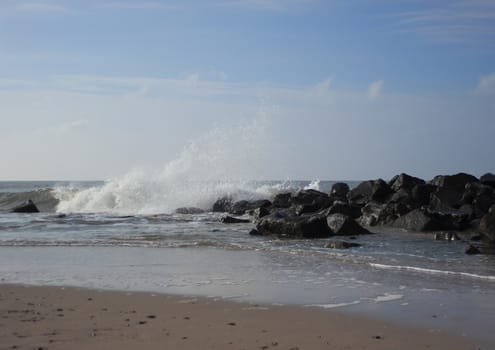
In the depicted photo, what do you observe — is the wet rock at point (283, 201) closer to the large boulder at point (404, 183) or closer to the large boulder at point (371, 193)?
the large boulder at point (371, 193)

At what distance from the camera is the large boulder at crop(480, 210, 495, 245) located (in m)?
13.4

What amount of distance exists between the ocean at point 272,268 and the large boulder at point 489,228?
1.76 ft

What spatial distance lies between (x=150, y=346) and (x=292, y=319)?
1782 mm

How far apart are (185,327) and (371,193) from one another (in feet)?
59.2

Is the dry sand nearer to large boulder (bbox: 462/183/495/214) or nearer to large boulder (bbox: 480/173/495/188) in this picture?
large boulder (bbox: 462/183/495/214)

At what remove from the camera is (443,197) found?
770 inches

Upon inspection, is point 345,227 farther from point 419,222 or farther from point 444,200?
point 444,200

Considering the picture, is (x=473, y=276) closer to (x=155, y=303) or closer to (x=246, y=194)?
(x=155, y=303)

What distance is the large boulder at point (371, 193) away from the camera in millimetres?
22578

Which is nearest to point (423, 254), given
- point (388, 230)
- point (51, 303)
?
point (388, 230)

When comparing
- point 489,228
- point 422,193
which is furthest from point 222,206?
point 489,228

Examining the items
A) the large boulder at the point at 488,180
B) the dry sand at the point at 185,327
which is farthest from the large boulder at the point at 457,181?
the dry sand at the point at 185,327

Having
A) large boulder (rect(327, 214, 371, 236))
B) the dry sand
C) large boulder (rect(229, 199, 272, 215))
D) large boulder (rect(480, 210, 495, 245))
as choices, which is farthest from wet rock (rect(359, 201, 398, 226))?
the dry sand

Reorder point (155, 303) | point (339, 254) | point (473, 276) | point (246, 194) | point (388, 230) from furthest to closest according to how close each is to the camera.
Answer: point (246, 194), point (388, 230), point (339, 254), point (473, 276), point (155, 303)
